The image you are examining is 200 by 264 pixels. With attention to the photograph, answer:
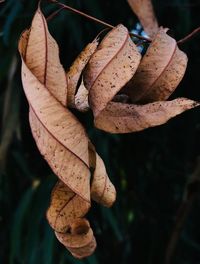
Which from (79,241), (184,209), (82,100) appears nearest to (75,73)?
(82,100)

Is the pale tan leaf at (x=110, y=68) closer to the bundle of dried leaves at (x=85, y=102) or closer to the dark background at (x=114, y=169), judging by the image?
the bundle of dried leaves at (x=85, y=102)

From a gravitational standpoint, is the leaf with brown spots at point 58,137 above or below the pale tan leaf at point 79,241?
above

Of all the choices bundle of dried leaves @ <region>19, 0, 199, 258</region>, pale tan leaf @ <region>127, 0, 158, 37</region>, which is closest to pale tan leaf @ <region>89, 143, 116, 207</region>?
bundle of dried leaves @ <region>19, 0, 199, 258</region>

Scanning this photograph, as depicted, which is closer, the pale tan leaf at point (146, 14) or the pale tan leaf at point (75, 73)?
the pale tan leaf at point (75, 73)

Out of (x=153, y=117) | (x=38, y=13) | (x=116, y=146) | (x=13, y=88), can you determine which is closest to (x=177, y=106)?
(x=153, y=117)

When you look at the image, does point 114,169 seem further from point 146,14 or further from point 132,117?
point 132,117

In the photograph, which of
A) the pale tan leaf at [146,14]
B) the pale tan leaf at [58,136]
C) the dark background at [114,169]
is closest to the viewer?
the pale tan leaf at [58,136]

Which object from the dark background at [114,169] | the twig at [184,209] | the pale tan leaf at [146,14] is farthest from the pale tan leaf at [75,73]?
the twig at [184,209]
